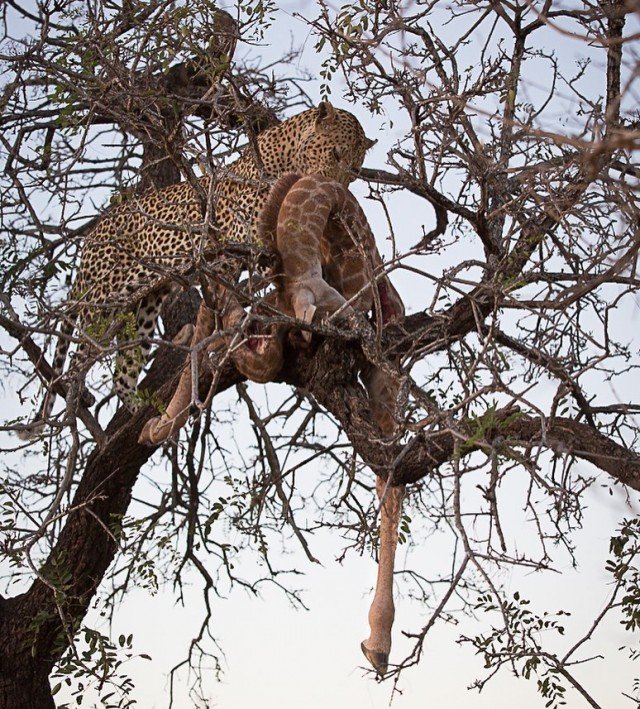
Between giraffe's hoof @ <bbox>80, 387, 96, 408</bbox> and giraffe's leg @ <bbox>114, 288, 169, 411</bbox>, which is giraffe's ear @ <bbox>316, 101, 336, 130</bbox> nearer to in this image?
giraffe's leg @ <bbox>114, 288, 169, 411</bbox>

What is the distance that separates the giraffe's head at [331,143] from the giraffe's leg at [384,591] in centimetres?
292

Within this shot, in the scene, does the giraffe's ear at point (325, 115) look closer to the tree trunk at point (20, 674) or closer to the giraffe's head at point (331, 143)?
the giraffe's head at point (331, 143)

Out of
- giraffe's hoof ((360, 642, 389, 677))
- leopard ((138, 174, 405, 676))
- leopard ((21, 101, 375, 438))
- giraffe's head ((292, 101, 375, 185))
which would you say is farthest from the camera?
giraffe's head ((292, 101, 375, 185))

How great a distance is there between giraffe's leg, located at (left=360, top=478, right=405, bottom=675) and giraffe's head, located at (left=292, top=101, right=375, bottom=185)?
2923 mm

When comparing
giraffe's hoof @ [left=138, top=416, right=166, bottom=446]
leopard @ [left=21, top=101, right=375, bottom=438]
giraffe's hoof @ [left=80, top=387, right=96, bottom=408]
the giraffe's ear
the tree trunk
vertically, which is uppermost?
the giraffe's ear

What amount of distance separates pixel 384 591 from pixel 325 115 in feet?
12.6

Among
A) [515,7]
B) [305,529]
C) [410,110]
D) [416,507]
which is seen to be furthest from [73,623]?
[515,7]

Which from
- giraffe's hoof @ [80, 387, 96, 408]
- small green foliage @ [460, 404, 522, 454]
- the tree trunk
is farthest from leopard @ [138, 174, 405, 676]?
the tree trunk

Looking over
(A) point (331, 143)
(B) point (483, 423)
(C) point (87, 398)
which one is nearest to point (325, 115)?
(A) point (331, 143)

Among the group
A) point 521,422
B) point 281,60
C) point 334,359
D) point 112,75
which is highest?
point 281,60

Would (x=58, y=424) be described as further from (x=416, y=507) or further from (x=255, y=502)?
(x=416, y=507)

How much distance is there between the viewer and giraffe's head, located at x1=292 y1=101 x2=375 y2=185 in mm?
7953

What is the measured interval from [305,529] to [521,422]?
7.24 feet

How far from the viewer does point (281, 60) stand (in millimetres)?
7656
